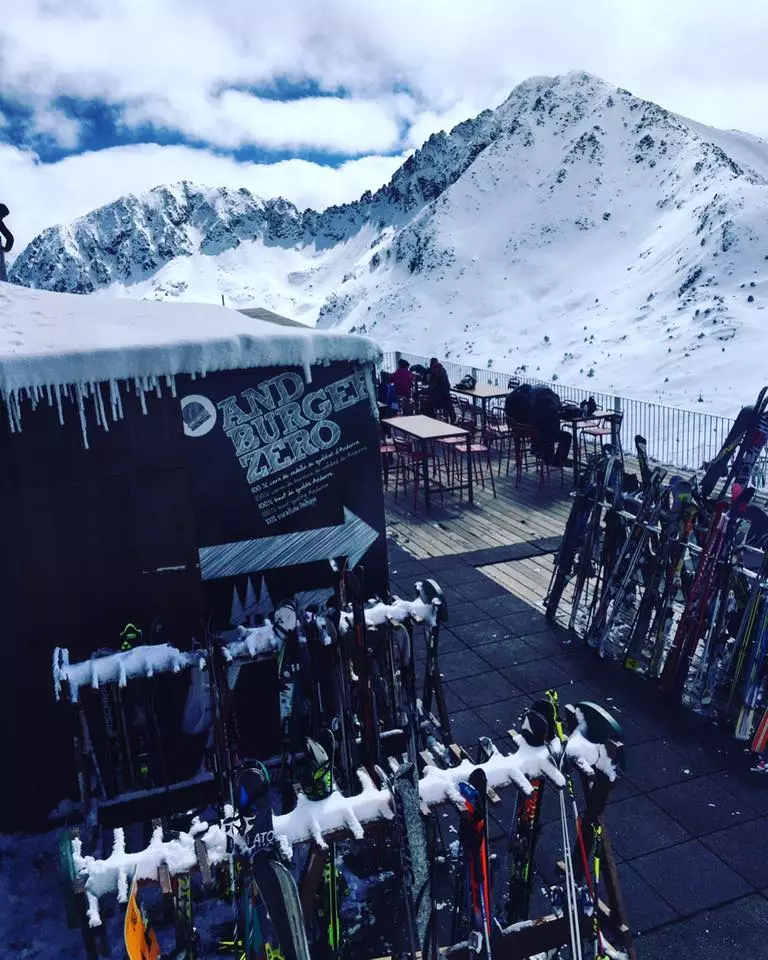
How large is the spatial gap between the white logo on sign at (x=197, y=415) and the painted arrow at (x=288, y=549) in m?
0.91

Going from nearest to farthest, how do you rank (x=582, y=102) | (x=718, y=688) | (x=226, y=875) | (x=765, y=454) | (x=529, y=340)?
(x=226, y=875), (x=718, y=688), (x=765, y=454), (x=529, y=340), (x=582, y=102)

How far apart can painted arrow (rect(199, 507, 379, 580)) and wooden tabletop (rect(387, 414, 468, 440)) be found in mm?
6041

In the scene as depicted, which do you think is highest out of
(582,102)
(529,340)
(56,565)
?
(582,102)

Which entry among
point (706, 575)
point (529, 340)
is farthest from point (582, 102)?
point (706, 575)

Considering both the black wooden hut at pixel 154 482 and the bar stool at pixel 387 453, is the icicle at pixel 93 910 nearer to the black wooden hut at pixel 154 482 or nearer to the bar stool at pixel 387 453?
the black wooden hut at pixel 154 482

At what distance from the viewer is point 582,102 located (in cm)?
8838

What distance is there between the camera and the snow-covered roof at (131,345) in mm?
4963

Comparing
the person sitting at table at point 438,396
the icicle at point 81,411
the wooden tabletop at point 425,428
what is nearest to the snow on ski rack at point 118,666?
the icicle at point 81,411

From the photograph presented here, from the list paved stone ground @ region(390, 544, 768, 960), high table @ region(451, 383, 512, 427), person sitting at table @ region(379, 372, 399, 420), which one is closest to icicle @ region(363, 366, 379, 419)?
paved stone ground @ region(390, 544, 768, 960)

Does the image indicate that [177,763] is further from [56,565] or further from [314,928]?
[314,928]

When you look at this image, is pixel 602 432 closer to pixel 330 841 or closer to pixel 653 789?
pixel 653 789

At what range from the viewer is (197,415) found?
18.2 feet

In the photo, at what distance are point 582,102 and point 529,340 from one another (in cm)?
5077

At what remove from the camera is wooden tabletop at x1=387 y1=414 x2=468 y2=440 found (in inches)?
488
